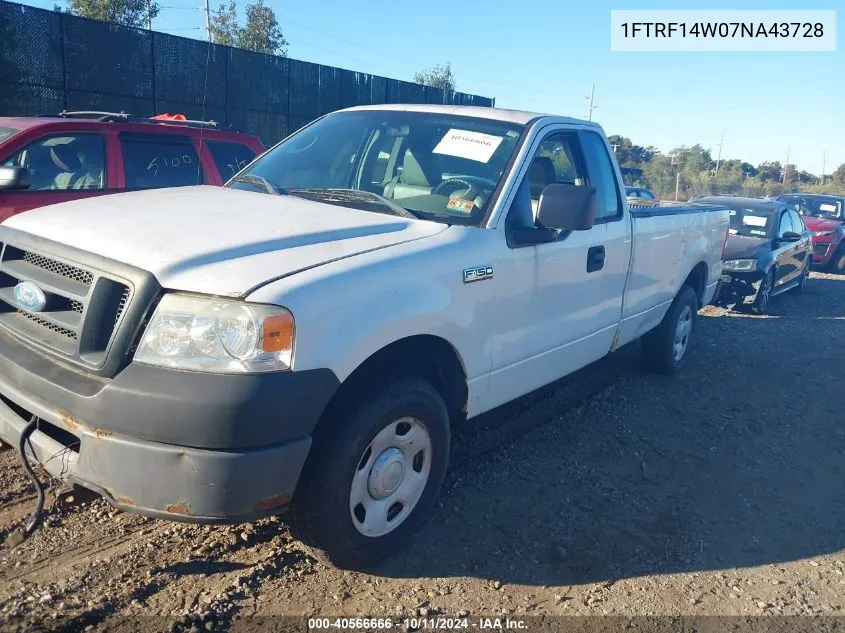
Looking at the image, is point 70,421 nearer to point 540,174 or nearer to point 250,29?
point 540,174

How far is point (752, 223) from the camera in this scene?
10867 mm

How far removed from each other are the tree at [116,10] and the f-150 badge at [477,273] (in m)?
23.1

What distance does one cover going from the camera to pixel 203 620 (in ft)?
8.91

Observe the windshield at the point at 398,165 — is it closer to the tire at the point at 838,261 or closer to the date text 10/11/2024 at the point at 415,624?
the date text 10/11/2024 at the point at 415,624

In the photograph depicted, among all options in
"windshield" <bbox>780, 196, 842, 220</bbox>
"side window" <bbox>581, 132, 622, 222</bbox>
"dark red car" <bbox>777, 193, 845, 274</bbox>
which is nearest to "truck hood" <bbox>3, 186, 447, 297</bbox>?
"side window" <bbox>581, 132, 622, 222</bbox>

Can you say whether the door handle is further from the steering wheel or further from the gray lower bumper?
the gray lower bumper

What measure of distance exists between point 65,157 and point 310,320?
492cm

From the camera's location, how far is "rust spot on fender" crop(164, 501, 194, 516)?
2.50m

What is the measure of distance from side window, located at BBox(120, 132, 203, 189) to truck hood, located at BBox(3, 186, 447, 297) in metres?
3.28

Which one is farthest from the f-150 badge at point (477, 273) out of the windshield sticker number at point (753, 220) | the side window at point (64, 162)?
the windshield sticker number at point (753, 220)

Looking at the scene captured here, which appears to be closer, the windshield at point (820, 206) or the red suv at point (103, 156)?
the red suv at point (103, 156)

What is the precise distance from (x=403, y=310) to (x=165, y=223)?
1069 mm

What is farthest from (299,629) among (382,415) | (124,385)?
(124,385)

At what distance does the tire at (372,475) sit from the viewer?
109 inches
